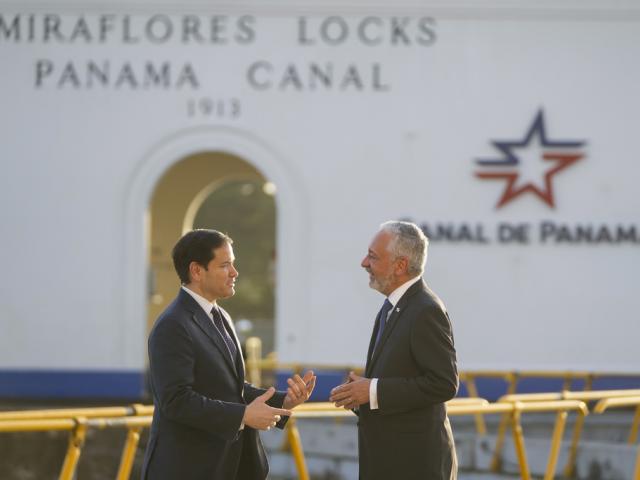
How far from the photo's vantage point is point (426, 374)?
5430 millimetres

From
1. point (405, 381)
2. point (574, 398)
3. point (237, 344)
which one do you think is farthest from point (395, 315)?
point (574, 398)

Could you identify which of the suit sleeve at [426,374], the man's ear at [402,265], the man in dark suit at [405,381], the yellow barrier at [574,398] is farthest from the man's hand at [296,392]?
the yellow barrier at [574,398]

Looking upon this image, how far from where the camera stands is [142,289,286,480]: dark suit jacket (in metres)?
5.15

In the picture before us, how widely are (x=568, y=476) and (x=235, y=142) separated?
20.0 feet

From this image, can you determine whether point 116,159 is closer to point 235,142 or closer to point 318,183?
point 235,142

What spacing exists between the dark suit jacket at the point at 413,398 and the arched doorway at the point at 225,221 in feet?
30.2

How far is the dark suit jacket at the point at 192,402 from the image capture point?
16.9 feet

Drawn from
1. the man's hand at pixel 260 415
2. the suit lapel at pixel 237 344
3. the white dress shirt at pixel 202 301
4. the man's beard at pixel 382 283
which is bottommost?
the man's hand at pixel 260 415

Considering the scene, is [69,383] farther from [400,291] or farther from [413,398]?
[413,398]

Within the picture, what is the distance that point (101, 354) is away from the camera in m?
14.3

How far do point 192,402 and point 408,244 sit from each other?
1158 millimetres


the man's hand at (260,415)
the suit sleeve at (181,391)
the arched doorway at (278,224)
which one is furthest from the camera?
the arched doorway at (278,224)

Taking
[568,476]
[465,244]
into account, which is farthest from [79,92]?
[568,476]

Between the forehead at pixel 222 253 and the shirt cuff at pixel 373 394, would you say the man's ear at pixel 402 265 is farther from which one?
the forehead at pixel 222 253
